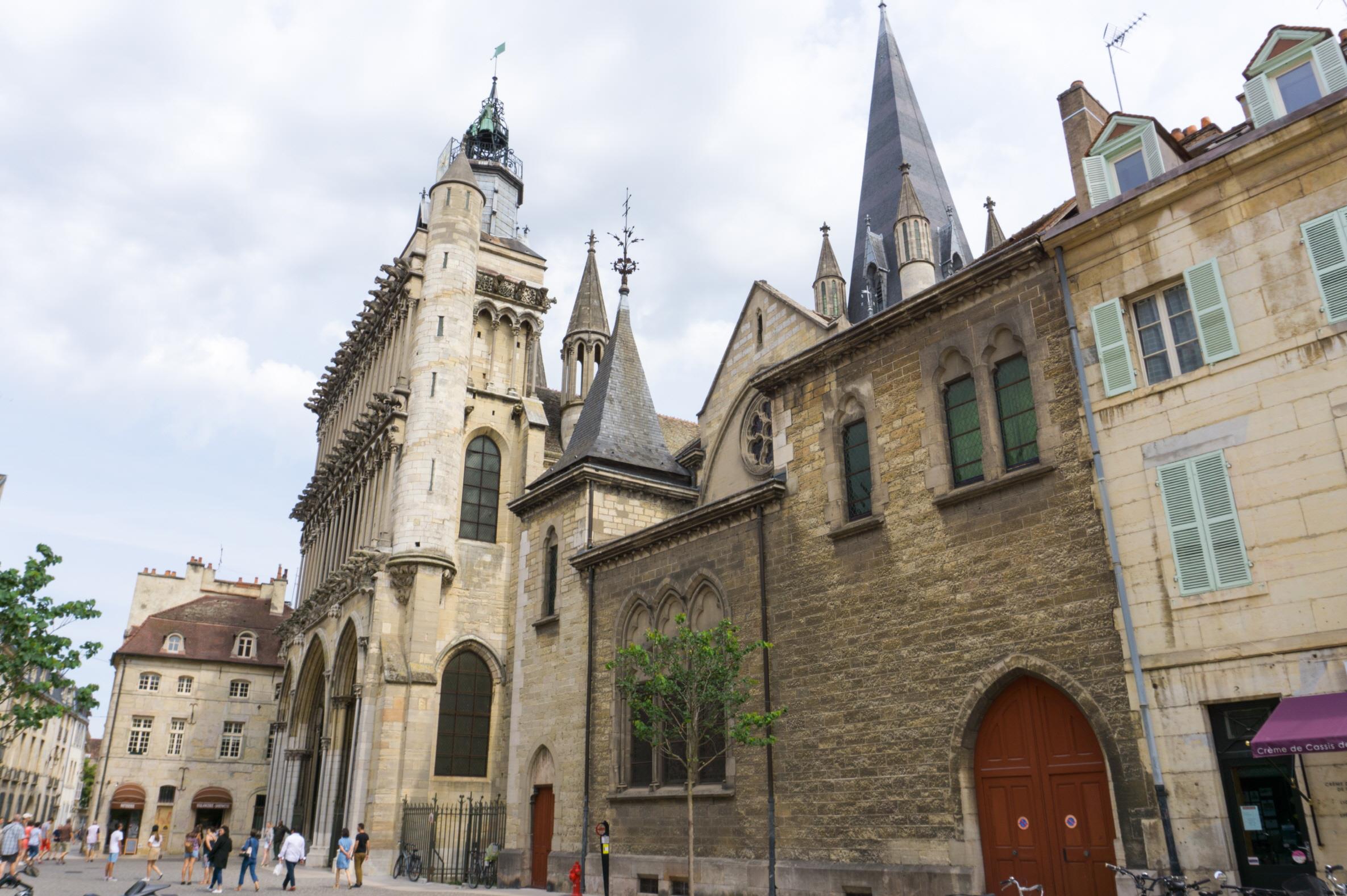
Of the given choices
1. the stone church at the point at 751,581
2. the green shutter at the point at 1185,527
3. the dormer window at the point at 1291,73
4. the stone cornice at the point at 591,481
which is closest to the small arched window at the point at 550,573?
the stone church at the point at 751,581

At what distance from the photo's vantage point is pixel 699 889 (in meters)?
14.9

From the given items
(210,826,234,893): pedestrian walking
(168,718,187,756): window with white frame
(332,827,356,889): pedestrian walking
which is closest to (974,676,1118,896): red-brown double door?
(210,826,234,893): pedestrian walking

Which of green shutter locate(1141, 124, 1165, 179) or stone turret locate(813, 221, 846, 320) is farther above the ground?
stone turret locate(813, 221, 846, 320)

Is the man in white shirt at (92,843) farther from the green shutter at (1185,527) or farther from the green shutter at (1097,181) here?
the green shutter at (1097,181)

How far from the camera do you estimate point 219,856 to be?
675 inches

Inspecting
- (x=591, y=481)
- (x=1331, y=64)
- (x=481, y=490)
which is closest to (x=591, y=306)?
(x=481, y=490)

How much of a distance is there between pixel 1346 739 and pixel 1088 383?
4743mm

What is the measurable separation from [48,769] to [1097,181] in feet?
239

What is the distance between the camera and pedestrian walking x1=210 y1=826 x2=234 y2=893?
1716cm

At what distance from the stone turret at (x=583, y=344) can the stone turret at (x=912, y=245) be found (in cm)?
958

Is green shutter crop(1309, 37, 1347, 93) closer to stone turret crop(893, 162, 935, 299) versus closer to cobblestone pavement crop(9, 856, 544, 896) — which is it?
stone turret crop(893, 162, 935, 299)

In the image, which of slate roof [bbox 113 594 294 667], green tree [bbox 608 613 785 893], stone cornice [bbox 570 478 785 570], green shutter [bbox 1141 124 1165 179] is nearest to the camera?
green shutter [bbox 1141 124 1165 179]

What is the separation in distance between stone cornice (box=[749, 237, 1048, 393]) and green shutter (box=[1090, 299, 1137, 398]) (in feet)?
4.09

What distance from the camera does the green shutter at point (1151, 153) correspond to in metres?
11.7
